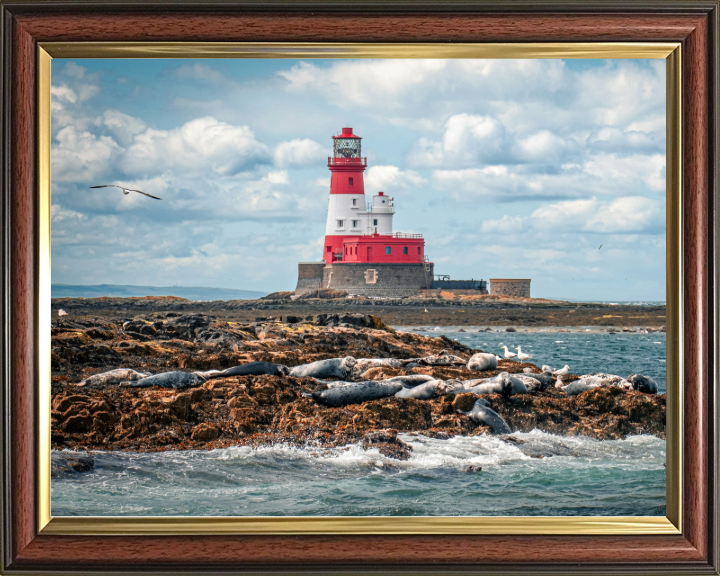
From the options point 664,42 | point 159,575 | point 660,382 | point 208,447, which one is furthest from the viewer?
point 208,447

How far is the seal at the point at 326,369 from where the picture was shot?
9.46 feet

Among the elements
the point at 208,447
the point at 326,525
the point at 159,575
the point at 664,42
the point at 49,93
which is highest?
the point at 664,42

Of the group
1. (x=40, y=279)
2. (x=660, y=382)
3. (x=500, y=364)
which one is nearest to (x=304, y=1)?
(x=40, y=279)

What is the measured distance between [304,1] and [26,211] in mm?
1358

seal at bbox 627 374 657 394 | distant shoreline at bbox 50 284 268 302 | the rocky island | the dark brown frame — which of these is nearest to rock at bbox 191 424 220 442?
the rocky island

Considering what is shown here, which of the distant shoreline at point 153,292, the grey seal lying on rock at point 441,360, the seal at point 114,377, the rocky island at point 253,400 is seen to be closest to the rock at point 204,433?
the rocky island at point 253,400

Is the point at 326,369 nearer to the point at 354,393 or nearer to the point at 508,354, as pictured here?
the point at 354,393

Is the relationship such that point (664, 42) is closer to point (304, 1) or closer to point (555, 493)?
point (304, 1)

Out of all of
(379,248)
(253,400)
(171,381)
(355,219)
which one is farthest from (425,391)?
(379,248)

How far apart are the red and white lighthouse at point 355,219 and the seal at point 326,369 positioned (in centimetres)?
83

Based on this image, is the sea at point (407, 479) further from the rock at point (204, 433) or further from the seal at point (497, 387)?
the seal at point (497, 387)

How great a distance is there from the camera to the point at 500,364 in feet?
9.57

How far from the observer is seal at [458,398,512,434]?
8.84 feet

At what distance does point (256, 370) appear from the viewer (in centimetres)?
289
